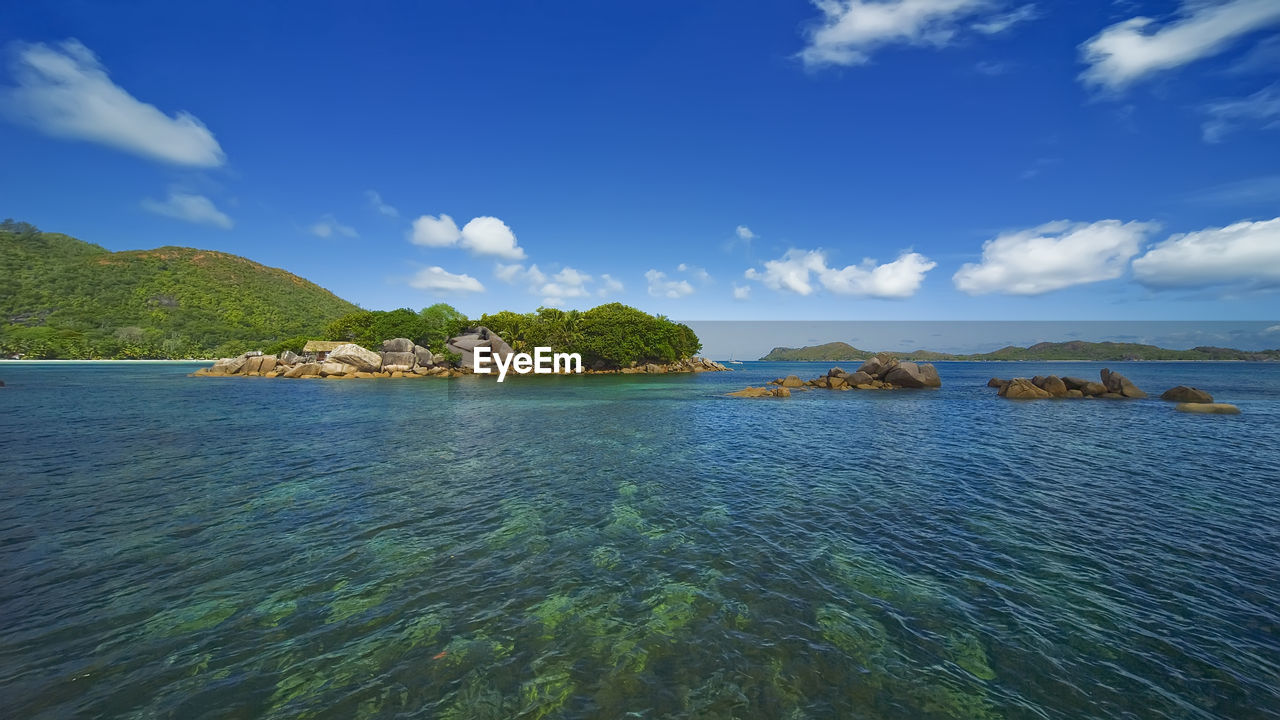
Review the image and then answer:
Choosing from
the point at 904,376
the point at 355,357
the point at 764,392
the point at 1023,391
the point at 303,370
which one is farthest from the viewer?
the point at 355,357

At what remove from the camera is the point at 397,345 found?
289ft

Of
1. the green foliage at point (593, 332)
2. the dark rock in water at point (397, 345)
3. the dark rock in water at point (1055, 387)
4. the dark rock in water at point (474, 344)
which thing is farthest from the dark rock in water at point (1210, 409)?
the dark rock in water at point (397, 345)

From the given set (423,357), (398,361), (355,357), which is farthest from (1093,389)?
(355,357)

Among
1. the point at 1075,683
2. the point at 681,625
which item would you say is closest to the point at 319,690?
the point at 681,625

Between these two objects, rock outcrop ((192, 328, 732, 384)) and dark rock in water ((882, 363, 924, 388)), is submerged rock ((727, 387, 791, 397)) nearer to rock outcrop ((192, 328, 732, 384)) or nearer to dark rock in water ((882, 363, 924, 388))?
rock outcrop ((192, 328, 732, 384))

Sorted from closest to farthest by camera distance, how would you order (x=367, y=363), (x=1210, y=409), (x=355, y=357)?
(x=1210, y=409) → (x=355, y=357) → (x=367, y=363)

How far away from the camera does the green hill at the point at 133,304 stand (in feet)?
447

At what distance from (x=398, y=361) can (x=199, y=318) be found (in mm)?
126584

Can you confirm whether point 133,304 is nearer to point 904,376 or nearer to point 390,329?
point 390,329

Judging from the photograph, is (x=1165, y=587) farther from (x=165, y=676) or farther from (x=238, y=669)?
(x=165, y=676)

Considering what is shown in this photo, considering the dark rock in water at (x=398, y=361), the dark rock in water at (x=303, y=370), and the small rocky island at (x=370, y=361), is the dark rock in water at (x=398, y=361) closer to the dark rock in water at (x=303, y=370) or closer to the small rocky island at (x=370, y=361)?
the small rocky island at (x=370, y=361)

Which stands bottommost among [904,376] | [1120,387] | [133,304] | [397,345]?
[1120,387]

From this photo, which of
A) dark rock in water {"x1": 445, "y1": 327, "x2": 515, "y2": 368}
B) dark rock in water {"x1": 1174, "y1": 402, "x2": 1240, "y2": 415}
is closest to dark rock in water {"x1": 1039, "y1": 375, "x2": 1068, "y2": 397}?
dark rock in water {"x1": 1174, "y1": 402, "x2": 1240, "y2": 415}

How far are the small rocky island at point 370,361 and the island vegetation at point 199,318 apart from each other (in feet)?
11.1
